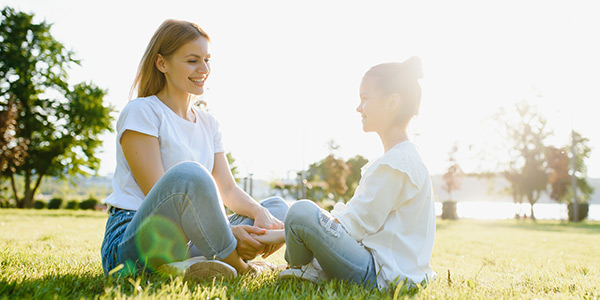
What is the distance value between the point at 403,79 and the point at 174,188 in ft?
4.60

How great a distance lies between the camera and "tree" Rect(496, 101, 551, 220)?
3312 centimetres

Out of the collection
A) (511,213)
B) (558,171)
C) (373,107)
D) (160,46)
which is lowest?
(511,213)

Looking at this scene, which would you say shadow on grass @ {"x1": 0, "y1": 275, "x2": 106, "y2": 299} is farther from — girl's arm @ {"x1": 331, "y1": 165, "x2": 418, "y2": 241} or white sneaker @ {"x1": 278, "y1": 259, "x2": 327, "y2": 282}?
girl's arm @ {"x1": 331, "y1": 165, "x2": 418, "y2": 241}

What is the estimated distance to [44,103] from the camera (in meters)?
22.0

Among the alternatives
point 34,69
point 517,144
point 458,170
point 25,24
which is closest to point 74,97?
point 34,69

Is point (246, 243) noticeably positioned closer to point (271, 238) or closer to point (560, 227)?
point (271, 238)

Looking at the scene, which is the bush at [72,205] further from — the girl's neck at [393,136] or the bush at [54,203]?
the girl's neck at [393,136]

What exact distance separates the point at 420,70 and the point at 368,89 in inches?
12.6

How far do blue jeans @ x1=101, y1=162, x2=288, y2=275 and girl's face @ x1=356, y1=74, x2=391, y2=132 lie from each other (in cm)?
97

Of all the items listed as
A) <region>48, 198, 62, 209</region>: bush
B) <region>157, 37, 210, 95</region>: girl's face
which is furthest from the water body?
<region>48, 198, 62, 209</region>: bush

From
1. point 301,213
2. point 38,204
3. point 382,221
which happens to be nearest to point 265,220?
point 301,213

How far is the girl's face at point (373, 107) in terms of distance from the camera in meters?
2.51

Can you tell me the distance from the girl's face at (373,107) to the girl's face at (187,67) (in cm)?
104

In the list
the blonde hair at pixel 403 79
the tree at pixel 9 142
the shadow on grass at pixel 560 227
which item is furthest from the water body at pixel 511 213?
the tree at pixel 9 142
